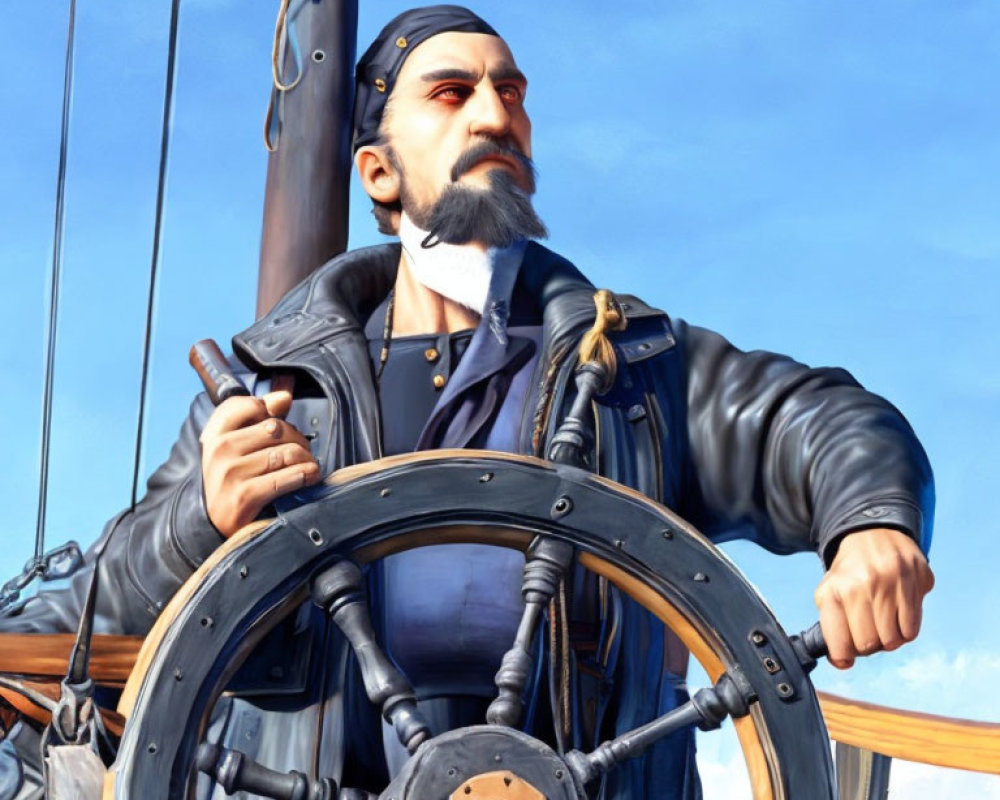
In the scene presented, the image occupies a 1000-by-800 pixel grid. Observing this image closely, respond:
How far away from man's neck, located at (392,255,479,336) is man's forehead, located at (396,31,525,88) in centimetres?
29

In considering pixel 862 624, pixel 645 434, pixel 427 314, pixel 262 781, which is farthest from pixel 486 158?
pixel 262 781

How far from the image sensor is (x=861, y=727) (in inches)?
123

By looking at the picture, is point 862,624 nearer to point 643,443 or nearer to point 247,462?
A: point 643,443

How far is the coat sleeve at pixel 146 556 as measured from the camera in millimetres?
2582

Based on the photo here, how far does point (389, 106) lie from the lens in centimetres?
299

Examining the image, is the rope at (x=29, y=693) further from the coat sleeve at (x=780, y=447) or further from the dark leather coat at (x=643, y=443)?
the coat sleeve at (x=780, y=447)

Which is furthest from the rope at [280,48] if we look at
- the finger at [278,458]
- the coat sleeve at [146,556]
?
the finger at [278,458]

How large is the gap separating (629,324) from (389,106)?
20.3 inches

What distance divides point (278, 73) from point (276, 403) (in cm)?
102

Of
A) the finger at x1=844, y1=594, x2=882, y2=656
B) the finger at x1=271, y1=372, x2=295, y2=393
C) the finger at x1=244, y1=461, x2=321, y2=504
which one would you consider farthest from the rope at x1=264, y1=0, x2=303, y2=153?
the finger at x1=844, y1=594, x2=882, y2=656

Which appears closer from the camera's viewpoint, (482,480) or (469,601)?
(482,480)

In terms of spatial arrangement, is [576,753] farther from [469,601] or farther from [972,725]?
[972,725]

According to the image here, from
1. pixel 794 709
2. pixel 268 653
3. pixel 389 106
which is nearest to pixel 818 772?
pixel 794 709

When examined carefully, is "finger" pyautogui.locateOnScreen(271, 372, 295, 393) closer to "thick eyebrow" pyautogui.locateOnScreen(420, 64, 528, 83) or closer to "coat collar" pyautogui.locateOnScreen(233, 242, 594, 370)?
"coat collar" pyautogui.locateOnScreen(233, 242, 594, 370)
